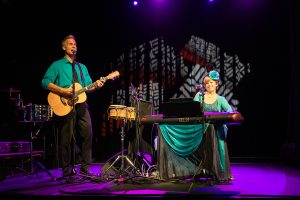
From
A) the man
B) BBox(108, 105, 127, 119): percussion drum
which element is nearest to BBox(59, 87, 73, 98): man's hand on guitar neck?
the man

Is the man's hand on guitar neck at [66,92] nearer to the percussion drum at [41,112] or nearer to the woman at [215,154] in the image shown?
the percussion drum at [41,112]

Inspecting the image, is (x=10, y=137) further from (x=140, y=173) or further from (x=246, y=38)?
(x=246, y=38)

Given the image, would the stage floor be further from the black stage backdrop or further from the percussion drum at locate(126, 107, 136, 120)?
the black stage backdrop

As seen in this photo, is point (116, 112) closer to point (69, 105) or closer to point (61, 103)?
point (69, 105)

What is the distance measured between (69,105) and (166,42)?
3860mm

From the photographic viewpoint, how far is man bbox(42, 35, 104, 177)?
5.53 metres

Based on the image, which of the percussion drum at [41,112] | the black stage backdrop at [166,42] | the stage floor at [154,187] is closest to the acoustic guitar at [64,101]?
the percussion drum at [41,112]

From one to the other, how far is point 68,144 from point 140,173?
1283 mm

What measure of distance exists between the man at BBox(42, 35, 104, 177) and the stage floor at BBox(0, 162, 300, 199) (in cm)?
41

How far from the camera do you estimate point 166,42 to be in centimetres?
863

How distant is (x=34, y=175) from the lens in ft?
20.7

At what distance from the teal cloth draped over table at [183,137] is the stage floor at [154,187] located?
0.46 m

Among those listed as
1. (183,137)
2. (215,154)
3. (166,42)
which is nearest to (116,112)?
(183,137)

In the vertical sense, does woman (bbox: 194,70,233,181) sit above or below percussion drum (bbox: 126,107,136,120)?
below
